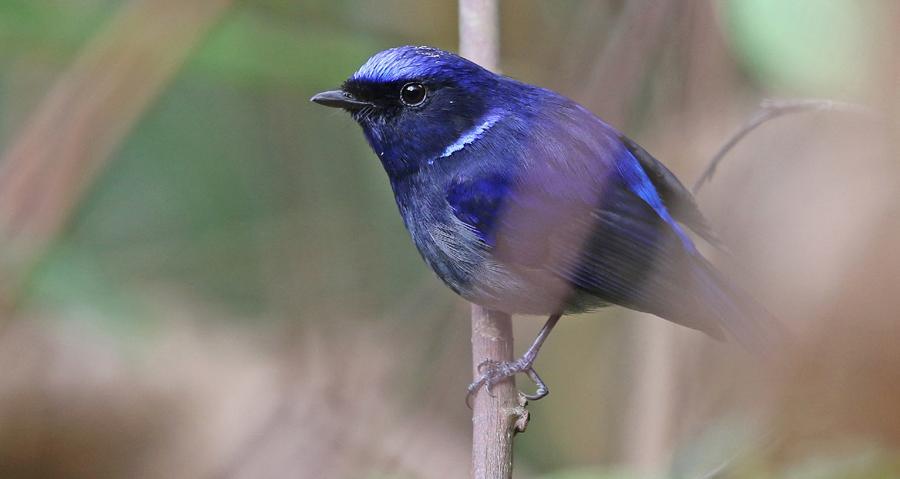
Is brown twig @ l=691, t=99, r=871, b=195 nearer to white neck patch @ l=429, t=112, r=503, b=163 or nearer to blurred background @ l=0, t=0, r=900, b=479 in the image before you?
blurred background @ l=0, t=0, r=900, b=479

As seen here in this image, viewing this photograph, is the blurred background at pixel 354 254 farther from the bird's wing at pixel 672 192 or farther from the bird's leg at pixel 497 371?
the bird's leg at pixel 497 371

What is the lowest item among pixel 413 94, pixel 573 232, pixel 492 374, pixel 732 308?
pixel 492 374

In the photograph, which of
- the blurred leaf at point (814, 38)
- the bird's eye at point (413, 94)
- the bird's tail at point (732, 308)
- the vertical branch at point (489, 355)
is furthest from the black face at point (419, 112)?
the blurred leaf at point (814, 38)

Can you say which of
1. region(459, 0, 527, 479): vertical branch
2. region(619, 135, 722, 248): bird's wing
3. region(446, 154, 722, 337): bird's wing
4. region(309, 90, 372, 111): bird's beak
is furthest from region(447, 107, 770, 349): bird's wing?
region(309, 90, 372, 111): bird's beak

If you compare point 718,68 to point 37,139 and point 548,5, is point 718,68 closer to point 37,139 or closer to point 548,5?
point 548,5

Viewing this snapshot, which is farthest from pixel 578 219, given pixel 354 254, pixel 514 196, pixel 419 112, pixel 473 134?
pixel 354 254

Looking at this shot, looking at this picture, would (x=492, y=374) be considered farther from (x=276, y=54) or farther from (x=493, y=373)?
(x=276, y=54)

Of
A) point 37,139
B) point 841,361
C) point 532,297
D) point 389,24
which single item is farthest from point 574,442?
point 841,361
